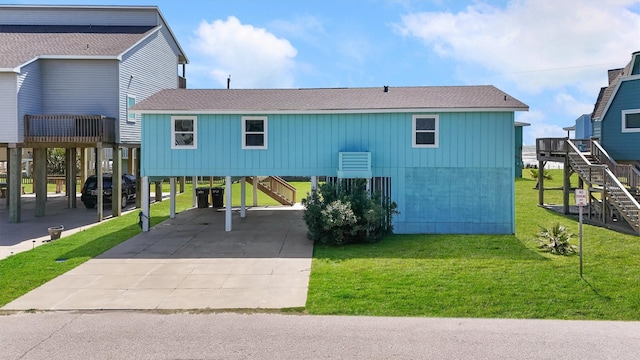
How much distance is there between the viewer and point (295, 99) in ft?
65.0

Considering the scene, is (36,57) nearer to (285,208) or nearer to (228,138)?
(228,138)

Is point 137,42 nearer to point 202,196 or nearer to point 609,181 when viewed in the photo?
point 202,196

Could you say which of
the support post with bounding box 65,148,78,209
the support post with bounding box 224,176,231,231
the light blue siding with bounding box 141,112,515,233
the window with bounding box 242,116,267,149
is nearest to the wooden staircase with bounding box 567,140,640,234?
the light blue siding with bounding box 141,112,515,233

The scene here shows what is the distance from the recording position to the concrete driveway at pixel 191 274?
440 inches

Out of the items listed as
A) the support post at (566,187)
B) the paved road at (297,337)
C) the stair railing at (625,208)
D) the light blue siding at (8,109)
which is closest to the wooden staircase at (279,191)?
the light blue siding at (8,109)

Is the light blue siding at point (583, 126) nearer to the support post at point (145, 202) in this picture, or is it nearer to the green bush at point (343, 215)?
the green bush at point (343, 215)

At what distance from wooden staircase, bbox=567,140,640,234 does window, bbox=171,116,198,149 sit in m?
15.5

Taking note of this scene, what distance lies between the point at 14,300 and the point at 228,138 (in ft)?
30.5

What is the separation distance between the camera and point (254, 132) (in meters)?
19.0

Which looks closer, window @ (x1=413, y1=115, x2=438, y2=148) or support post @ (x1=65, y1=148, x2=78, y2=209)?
window @ (x1=413, y1=115, x2=438, y2=148)

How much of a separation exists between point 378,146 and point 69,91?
14.6 m

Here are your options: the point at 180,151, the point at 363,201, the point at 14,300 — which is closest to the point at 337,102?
the point at 363,201

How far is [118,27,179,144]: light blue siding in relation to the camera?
24.4m

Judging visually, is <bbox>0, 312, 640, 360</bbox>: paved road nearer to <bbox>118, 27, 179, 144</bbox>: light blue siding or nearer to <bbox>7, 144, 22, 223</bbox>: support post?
<bbox>7, 144, 22, 223</bbox>: support post
